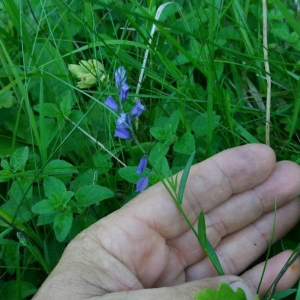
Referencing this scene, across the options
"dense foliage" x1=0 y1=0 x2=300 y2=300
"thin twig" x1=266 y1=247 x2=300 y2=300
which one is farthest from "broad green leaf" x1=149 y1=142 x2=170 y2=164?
"thin twig" x1=266 y1=247 x2=300 y2=300

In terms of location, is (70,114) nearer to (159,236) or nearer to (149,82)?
(149,82)

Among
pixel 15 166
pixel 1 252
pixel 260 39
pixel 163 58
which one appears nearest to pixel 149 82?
pixel 163 58

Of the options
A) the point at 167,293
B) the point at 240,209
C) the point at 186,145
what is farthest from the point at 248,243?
the point at 167,293

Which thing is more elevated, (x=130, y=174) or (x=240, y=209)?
(x=130, y=174)

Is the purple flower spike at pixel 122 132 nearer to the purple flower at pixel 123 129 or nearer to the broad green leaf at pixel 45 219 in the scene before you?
the purple flower at pixel 123 129

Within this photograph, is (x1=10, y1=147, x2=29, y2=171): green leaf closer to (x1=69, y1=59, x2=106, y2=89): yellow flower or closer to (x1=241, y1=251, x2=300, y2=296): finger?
(x1=69, y1=59, x2=106, y2=89): yellow flower

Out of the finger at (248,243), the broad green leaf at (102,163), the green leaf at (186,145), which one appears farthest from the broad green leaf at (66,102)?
the finger at (248,243)

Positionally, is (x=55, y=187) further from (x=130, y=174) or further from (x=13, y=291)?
(x=13, y=291)
